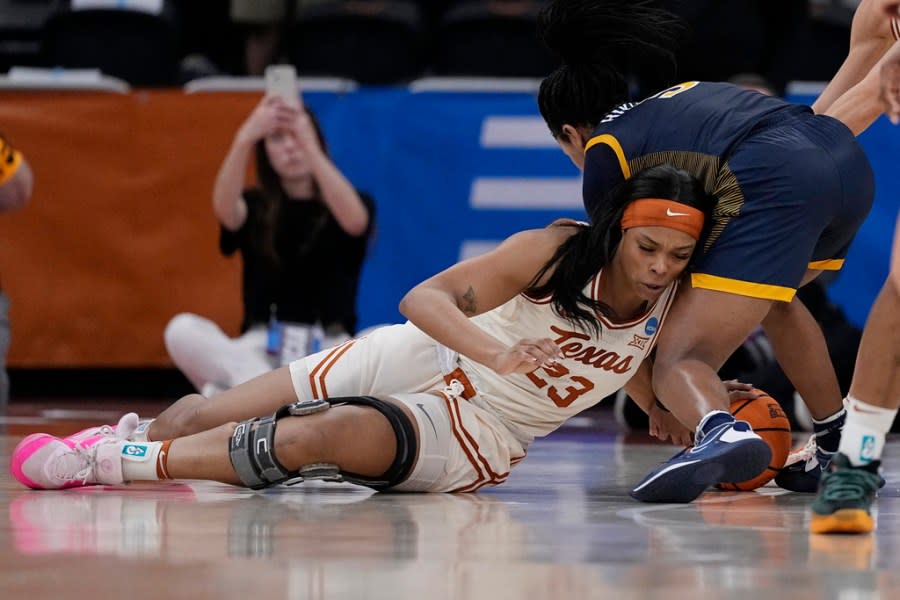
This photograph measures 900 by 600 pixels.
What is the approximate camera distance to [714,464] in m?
3.30

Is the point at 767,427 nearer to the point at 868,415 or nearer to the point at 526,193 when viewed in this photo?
the point at 868,415

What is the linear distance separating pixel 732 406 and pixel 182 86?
4.91 meters

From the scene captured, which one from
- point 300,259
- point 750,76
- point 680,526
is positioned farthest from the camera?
point 750,76

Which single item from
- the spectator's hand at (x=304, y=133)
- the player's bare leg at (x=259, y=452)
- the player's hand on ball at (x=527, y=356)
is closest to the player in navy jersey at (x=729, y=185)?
the player's hand on ball at (x=527, y=356)

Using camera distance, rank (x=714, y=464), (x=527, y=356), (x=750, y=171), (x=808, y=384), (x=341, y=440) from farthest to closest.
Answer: (x=808, y=384) → (x=750, y=171) → (x=341, y=440) → (x=714, y=464) → (x=527, y=356)

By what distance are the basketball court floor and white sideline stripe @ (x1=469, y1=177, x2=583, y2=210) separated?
3547 mm

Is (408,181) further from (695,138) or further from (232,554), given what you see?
(232,554)

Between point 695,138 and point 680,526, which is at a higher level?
point 695,138

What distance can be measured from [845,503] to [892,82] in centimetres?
83

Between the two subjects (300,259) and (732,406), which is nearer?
(732,406)

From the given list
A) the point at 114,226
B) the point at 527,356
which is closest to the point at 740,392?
the point at 527,356

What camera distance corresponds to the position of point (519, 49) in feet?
26.8

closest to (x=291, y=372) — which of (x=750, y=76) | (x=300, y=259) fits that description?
(x=300, y=259)

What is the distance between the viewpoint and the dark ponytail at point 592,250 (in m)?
3.55
